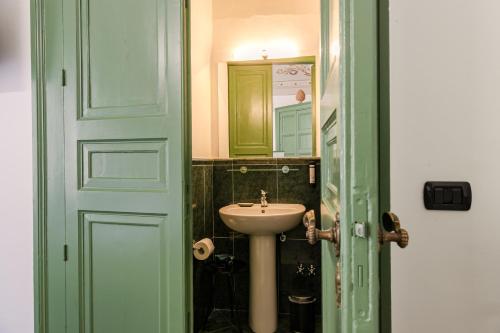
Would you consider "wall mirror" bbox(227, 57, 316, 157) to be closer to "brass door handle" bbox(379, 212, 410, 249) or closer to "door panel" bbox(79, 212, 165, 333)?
"door panel" bbox(79, 212, 165, 333)

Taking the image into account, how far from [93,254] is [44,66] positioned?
91 centimetres

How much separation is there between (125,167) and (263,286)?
4.20ft

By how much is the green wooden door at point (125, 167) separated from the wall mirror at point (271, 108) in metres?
1.22

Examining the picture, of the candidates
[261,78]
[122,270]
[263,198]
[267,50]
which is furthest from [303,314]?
[267,50]

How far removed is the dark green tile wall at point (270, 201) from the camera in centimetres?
229

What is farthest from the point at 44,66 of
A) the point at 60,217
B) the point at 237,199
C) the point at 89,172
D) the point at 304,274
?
the point at 304,274

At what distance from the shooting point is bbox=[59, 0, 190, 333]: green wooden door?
4.21 feet

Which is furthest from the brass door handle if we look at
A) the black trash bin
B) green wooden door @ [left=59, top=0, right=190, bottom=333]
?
the black trash bin

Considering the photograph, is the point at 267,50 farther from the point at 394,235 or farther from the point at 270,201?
the point at 394,235

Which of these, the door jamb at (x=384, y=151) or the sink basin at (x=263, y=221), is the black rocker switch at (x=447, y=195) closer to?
the door jamb at (x=384, y=151)

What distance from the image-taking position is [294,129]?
243 centimetres

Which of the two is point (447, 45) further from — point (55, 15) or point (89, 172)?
point (55, 15)

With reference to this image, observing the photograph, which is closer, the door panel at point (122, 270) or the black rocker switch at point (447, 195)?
the black rocker switch at point (447, 195)
